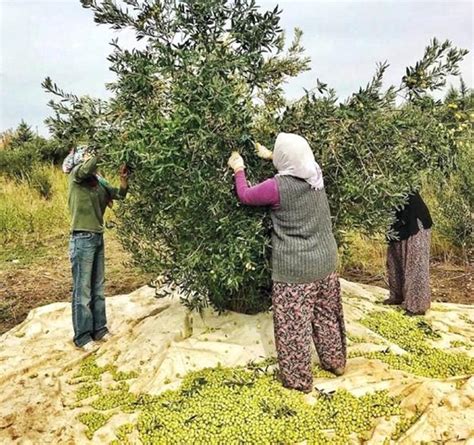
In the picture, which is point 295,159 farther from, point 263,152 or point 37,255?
point 37,255

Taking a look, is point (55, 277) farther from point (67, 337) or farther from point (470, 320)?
point (470, 320)

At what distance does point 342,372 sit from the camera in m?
4.34

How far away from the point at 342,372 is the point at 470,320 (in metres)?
2.32

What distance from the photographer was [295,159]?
387cm

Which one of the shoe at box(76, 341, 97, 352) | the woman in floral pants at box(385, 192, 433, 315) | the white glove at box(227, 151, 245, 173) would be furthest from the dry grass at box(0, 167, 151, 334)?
the woman in floral pants at box(385, 192, 433, 315)

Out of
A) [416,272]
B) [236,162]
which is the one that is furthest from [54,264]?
[236,162]

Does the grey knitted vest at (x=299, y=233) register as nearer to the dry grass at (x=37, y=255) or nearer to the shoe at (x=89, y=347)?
the dry grass at (x=37, y=255)

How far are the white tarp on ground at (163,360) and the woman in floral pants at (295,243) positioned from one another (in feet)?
1.20

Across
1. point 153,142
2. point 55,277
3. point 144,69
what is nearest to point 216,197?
point 153,142

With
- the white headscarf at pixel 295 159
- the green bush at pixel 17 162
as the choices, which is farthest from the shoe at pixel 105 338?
the green bush at pixel 17 162

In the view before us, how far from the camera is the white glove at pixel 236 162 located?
4.05 metres

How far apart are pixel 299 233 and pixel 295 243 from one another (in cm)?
8

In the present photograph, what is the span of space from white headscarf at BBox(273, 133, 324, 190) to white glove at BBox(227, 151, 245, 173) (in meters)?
0.25

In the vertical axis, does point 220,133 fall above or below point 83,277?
above
